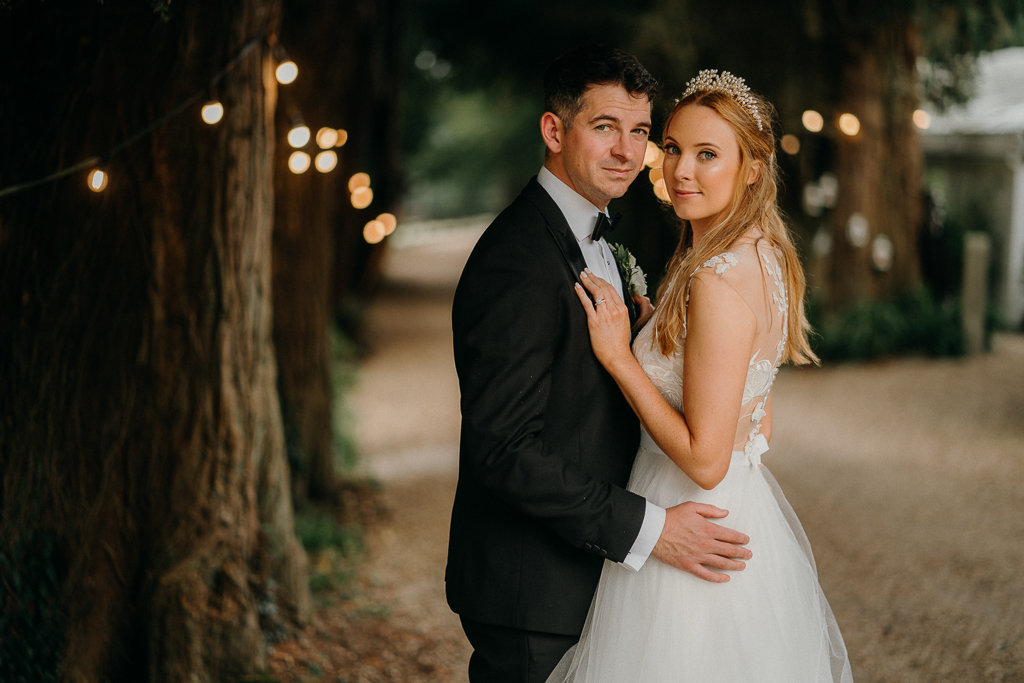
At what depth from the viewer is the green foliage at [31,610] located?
354 cm

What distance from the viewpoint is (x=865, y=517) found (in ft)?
22.8

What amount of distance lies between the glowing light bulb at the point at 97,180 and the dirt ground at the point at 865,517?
7.31 feet

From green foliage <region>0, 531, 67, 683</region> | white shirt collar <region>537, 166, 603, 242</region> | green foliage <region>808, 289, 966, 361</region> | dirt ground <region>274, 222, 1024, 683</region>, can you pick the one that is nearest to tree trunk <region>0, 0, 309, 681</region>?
green foliage <region>0, 531, 67, 683</region>

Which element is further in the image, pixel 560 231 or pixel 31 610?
pixel 31 610

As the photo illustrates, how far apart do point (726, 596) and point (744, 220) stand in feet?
3.36

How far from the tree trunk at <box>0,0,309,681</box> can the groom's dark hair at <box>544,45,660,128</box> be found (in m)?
1.81

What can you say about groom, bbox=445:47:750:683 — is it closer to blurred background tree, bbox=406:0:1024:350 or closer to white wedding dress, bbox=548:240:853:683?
white wedding dress, bbox=548:240:853:683

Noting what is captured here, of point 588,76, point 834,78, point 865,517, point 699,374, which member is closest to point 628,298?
point 699,374

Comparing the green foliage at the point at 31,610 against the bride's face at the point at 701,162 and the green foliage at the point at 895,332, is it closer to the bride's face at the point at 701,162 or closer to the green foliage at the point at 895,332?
the bride's face at the point at 701,162

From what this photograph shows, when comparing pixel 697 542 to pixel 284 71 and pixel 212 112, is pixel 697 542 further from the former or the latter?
pixel 284 71

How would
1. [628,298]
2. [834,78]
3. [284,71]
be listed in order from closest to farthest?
1. [628,298]
2. [284,71]
3. [834,78]

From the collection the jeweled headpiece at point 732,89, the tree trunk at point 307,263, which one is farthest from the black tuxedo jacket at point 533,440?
the tree trunk at point 307,263

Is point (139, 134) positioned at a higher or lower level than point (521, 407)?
higher

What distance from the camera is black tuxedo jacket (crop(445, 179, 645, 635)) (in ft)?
7.73
